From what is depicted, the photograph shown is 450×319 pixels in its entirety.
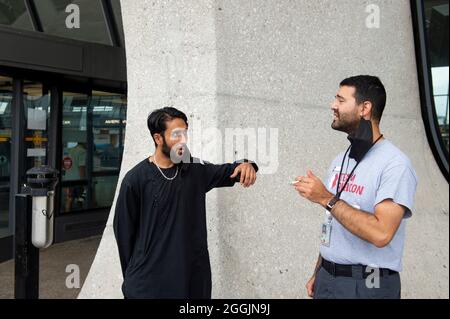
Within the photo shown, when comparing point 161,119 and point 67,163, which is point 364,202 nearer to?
point 161,119

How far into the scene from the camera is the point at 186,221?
2270 mm

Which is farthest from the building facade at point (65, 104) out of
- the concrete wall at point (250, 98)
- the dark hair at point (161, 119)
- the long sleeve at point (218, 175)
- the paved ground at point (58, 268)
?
the long sleeve at point (218, 175)

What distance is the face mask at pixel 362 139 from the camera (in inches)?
84.8

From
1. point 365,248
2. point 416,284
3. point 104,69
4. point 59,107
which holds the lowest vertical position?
point 416,284

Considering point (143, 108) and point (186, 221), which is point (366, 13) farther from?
point (186, 221)

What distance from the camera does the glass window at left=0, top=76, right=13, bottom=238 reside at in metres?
6.80

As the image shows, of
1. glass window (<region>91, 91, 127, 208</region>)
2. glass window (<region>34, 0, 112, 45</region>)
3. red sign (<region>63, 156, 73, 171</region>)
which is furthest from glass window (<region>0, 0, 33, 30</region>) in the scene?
red sign (<region>63, 156, 73, 171</region>)

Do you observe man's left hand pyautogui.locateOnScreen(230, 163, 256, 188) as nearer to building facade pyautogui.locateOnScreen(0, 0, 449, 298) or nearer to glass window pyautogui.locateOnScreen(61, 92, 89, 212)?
building facade pyautogui.locateOnScreen(0, 0, 449, 298)

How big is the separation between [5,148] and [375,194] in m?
6.18

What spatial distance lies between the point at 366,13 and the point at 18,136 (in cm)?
514

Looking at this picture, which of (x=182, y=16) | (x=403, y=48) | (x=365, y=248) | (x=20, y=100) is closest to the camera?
(x=365, y=248)
